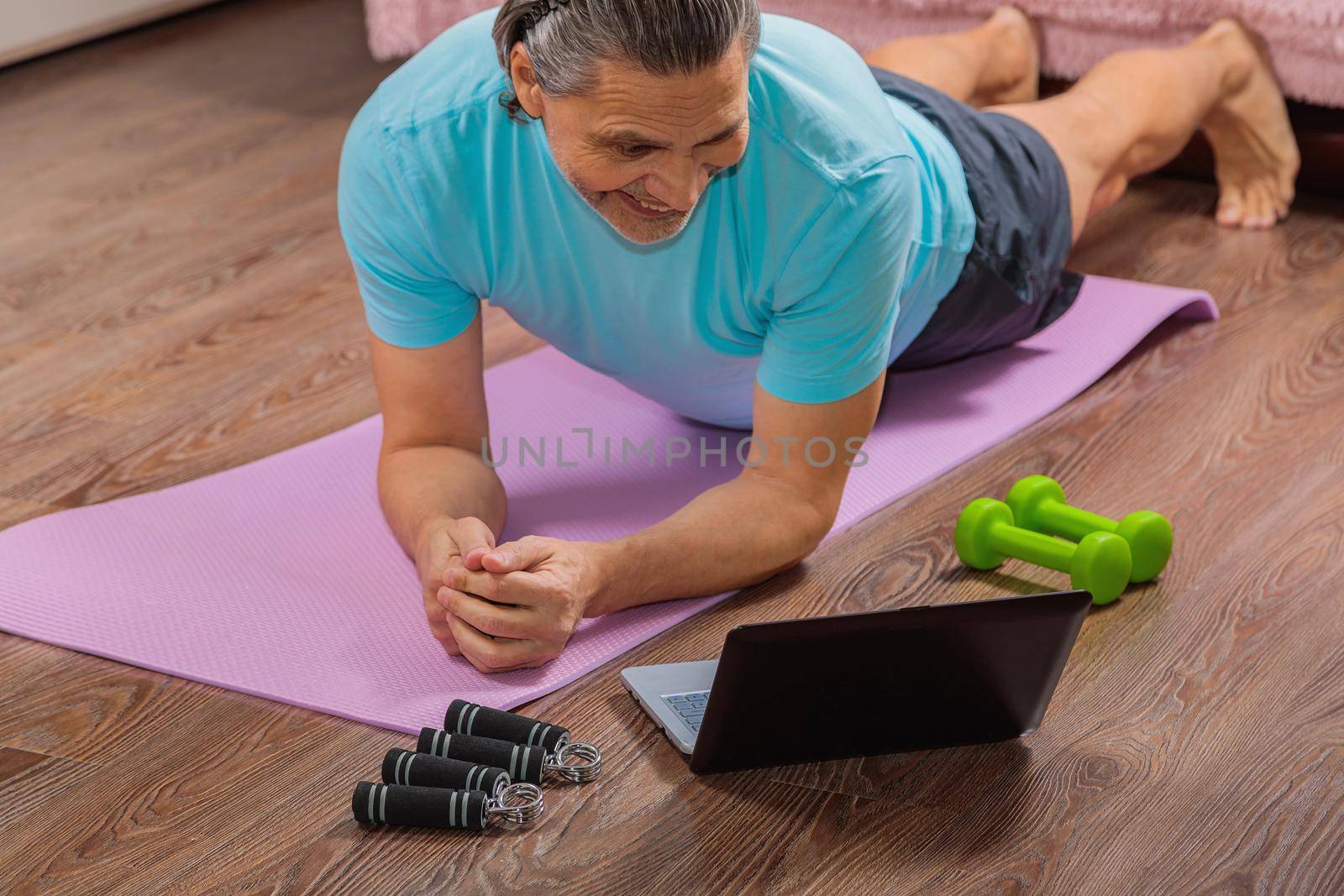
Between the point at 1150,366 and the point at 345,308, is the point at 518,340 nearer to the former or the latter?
the point at 345,308

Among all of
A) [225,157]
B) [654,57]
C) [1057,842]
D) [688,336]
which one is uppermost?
[654,57]

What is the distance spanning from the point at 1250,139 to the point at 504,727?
1.68m

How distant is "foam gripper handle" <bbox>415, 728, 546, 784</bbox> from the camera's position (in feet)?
3.58

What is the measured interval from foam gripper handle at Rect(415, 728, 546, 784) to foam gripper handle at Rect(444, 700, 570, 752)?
0.02 m

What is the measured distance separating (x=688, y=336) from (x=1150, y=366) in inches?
29.9

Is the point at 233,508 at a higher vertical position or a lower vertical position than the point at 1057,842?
lower

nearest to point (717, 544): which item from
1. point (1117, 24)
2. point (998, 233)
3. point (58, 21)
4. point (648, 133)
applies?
point (648, 133)

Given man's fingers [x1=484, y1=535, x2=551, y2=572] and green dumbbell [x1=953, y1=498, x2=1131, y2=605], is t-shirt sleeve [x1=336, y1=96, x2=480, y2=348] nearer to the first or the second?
man's fingers [x1=484, y1=535, x2=551, y2=572]

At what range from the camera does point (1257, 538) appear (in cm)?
143

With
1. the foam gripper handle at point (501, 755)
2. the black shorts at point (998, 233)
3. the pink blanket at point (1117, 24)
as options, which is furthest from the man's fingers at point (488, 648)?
the pink blanket at point (1117, 24)

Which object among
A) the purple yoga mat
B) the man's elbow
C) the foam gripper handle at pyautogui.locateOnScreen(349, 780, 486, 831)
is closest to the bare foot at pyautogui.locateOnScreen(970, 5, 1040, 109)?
the purple yoga mat

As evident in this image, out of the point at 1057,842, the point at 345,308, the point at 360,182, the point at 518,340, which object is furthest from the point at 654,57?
the point at 345,308

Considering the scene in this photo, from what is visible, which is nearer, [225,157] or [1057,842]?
[1057,842]

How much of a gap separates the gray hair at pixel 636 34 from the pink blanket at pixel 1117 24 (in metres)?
1.49
